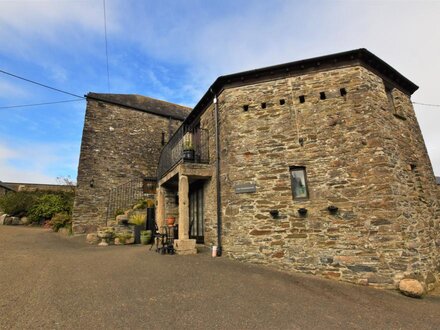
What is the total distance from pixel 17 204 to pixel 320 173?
20.7 meters

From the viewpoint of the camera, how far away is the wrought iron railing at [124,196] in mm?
13269

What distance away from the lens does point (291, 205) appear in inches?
261

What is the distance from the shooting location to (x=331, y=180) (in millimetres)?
6453

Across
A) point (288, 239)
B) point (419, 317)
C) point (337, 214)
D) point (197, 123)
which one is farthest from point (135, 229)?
point (419, 317)

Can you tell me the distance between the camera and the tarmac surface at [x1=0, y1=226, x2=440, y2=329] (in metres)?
3.31

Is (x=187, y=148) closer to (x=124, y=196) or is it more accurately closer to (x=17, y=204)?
(x=124, y=196)

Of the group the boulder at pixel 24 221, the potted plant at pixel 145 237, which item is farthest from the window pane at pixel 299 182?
the boulder at pixel 24 221

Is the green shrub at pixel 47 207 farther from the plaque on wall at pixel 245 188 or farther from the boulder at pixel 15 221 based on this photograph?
the plaque on wall at pixel 245 188

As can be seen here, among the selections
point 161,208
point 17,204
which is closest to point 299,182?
point 161,208

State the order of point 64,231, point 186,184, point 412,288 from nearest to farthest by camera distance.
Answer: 1. point 412,288
2. point 186,184
3. point 64,231

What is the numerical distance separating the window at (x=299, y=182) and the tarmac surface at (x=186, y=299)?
2135 millimetres

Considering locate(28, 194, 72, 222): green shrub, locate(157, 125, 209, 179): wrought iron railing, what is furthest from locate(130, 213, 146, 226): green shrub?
locate(28, 194, 72, 222): green shrub

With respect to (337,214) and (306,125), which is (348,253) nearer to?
(337,214)

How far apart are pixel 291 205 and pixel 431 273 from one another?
3862 mm
